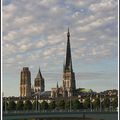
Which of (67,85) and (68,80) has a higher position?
(68,80)

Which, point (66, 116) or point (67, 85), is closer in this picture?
point (66, 116)

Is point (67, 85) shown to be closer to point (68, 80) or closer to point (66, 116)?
point (68, 80)

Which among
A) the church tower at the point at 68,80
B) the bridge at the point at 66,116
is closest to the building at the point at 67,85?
the church tower at the point at 68,80

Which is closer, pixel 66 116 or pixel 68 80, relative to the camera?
pixel 66 116

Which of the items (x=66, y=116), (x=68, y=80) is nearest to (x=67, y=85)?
(x=68, y=80)

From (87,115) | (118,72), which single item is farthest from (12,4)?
(87,115)

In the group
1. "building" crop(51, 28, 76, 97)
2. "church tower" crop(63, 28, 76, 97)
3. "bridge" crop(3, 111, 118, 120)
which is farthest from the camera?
"church tower" crop(63, 28, 76, 97)

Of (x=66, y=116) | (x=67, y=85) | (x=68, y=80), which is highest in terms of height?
(x=68, y=80)

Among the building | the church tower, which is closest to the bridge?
the building

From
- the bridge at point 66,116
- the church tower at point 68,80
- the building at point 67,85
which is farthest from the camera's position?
the church tower at point 68,80

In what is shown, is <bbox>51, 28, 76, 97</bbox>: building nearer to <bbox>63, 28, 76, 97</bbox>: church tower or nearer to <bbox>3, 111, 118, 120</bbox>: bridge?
<bbox>63, 28, 76, 97</bbox>: church tower

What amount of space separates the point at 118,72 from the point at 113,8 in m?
0.29

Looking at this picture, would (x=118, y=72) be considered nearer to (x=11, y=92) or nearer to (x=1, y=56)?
(x=1, y=56)

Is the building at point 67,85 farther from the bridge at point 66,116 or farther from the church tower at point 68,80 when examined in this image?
the bridge at point 66,116
